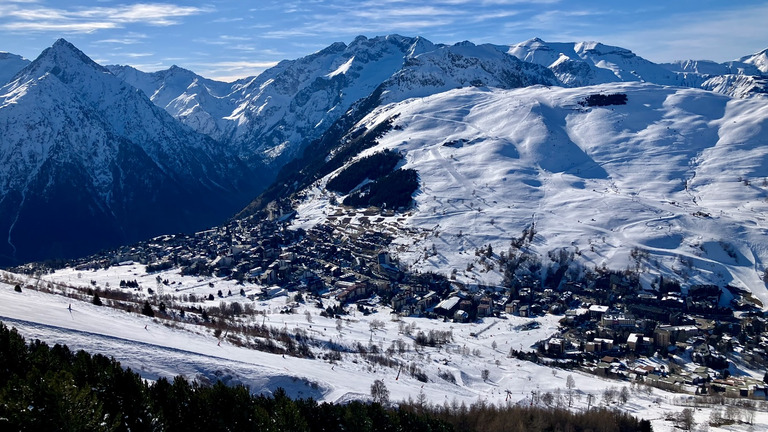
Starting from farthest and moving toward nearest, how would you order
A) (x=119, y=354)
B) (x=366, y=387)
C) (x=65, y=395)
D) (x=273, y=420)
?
(x=366, y=387), (x=119, y=354), (x=273, y=420), (x=65, y=395)

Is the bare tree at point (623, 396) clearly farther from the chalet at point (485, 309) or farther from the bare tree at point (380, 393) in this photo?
the chalet at point (485, 309)

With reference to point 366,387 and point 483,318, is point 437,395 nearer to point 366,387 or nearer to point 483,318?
point 366,387

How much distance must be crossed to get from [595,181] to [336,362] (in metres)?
97.0

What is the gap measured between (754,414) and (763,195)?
80625mm

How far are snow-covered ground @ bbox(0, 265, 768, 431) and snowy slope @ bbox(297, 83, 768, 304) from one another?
990 inches

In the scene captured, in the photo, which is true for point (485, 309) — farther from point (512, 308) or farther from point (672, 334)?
point (672, 334)

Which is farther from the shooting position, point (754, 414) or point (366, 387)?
point (754, 414)

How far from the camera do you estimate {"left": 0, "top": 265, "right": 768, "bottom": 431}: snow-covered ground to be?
4222cm

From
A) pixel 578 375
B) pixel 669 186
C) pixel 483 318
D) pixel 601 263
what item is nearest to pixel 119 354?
pixel 578 375

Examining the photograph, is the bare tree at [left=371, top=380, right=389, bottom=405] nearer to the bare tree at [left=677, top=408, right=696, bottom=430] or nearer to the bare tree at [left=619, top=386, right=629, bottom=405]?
the bare tree at [left=619, top=386, right=629, bottom=405]

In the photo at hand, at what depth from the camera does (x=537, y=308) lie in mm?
91125

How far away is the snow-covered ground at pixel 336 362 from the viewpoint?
42219mm

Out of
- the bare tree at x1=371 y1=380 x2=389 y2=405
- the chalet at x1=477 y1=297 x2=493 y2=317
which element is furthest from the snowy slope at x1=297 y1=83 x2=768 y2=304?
the bare tree at x1=371 y1=380 x2=389 y2=405

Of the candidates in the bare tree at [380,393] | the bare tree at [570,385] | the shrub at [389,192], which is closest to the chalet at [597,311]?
the bare tree at [570,385]
